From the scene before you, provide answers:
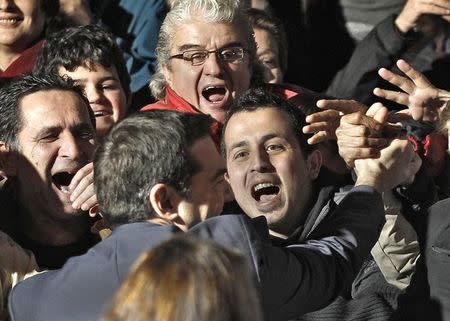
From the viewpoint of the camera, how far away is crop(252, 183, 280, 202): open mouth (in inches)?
194

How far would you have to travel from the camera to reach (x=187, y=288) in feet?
8.77

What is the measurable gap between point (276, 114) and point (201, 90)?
52cm

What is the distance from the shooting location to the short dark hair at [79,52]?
552 cm

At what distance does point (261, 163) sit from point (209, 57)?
695mm

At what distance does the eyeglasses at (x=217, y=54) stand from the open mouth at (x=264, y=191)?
0.73m

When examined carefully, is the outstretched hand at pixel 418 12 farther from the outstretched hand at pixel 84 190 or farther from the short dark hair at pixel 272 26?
the outstretched hand at pixel 84 190

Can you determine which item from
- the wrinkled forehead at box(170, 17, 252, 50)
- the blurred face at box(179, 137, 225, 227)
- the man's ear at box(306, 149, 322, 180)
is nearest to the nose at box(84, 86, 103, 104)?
the wrinkled forehead at box(170, 17, 252, 50)

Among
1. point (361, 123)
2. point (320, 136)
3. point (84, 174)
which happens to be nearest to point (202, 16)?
point (320, 136)

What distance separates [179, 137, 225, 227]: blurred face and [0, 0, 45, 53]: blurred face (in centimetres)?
266

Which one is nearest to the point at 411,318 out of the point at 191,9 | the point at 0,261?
the point at 0,261

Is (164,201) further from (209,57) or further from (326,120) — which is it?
(209,57)

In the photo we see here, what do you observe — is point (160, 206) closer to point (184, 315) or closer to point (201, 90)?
point (184, 315)

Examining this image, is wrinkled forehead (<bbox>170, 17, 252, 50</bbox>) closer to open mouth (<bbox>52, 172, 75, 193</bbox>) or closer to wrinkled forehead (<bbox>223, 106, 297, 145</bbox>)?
wrinkled forehead (<bbox>223, 106, 297, 145</bbox>)

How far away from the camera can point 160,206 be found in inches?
141
